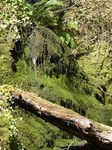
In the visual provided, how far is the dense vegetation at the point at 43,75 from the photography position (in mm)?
4641

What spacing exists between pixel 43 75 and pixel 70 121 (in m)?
2.26

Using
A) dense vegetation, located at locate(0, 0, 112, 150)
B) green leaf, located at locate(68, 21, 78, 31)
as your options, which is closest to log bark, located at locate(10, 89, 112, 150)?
dense vegetation, located at locate(0, 0, 112, 150)

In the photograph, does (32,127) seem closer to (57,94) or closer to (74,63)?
(57,94)

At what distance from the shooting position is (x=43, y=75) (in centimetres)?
604

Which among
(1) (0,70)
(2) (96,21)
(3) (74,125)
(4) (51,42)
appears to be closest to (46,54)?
(4) (51,42)

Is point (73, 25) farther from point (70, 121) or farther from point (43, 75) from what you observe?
point (70, 121)

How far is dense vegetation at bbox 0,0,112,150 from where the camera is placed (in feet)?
15.2

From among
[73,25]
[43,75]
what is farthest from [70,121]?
[73,25]

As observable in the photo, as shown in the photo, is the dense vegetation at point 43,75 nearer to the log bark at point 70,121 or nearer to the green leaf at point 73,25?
the log bark at point 70,121

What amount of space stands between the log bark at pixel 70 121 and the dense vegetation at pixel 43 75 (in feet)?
0.82

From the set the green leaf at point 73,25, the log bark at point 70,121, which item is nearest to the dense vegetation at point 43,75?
the log bark at point 70,121

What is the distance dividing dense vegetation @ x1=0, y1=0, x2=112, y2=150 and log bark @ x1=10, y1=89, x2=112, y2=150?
0.25m

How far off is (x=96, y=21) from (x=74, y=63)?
4.42 meters

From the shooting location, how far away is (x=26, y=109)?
15.1ft
